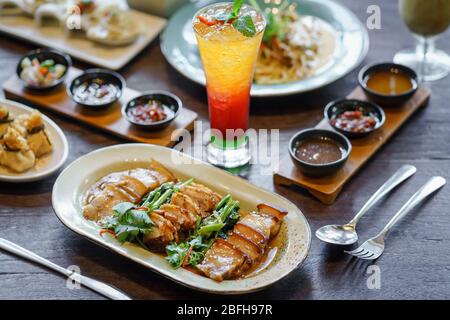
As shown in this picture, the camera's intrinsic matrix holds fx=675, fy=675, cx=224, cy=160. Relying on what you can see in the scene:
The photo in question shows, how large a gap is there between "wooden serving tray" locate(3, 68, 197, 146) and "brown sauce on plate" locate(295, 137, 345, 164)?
571mm

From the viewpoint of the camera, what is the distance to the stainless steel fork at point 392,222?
2.54m

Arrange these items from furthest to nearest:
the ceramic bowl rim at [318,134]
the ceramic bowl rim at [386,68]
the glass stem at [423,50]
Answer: the glass stem at [423,50] < the ceramic bowl rim at [386,68] < the ceramic bowl rim at [318,134]

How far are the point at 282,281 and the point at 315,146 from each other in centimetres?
74

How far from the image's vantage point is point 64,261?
2.55 metres

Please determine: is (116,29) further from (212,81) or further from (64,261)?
(64,261)

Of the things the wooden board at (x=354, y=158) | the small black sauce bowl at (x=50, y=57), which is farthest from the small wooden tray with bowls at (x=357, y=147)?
the small black sauce bowl at (x=50, y=57)

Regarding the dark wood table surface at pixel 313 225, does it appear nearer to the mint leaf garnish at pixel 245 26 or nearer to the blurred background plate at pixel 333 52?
the blurred background plate at pixel 333 52

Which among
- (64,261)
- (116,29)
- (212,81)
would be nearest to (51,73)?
(116,29)

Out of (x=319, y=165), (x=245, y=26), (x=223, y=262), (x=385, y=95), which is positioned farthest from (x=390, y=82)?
(x=223, y=262)

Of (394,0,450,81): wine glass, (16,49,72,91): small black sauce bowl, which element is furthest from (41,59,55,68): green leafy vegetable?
(394,0,450,81): wine glass

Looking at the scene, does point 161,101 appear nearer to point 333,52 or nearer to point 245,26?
point 245,26

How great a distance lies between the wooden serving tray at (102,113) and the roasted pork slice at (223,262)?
820 millimetres

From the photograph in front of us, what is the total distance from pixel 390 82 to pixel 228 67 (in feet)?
3.31

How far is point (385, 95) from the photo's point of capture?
3180mm
